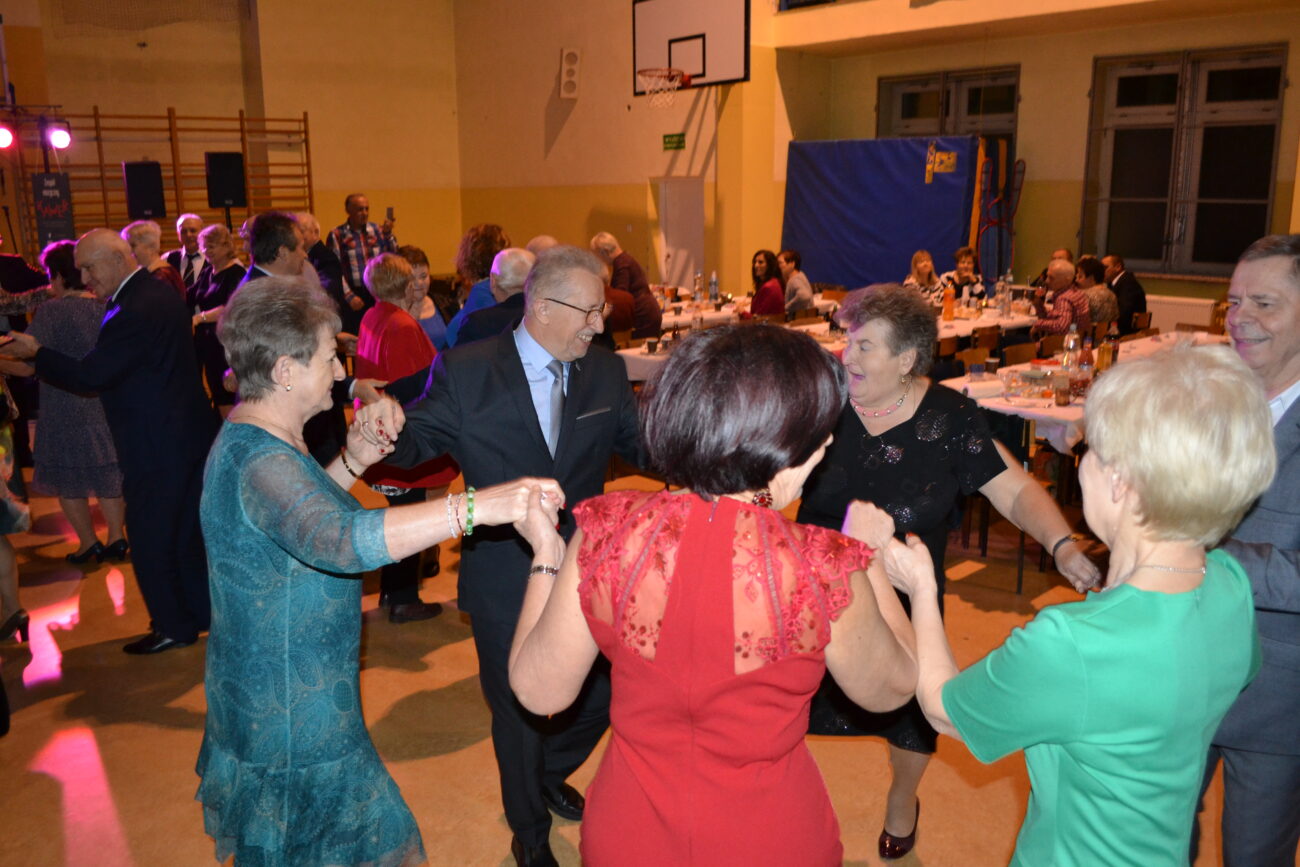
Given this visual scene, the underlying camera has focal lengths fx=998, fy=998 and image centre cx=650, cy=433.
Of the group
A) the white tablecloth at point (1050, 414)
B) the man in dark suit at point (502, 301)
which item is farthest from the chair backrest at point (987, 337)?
the man in dark suit at point (502, 301)

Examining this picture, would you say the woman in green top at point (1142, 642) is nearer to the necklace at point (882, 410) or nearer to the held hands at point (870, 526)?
the held hands at point (870, 526)

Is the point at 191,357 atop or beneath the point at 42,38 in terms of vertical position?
beneath

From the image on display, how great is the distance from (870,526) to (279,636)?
1227 millimetres

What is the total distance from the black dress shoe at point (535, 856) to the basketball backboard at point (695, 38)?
9568 millimetres

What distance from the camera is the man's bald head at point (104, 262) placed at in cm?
395

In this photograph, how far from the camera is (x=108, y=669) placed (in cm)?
426

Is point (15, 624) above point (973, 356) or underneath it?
underneath

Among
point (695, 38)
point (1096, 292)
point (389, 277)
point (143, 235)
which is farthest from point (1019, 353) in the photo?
point (695, 38)

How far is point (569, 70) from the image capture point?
529 inches

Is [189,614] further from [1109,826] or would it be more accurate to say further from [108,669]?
[1109,826]

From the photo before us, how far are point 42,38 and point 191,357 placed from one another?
1032 centimetres

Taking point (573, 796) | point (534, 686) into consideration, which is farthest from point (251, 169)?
point (534, 686)

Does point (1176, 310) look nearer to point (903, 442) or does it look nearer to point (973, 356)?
point (973, 356)

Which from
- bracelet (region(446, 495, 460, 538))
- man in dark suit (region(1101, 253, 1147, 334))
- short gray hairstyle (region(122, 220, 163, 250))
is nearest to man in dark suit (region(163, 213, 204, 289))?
short gray hairstyle (region(122, 220, 163, 250))
